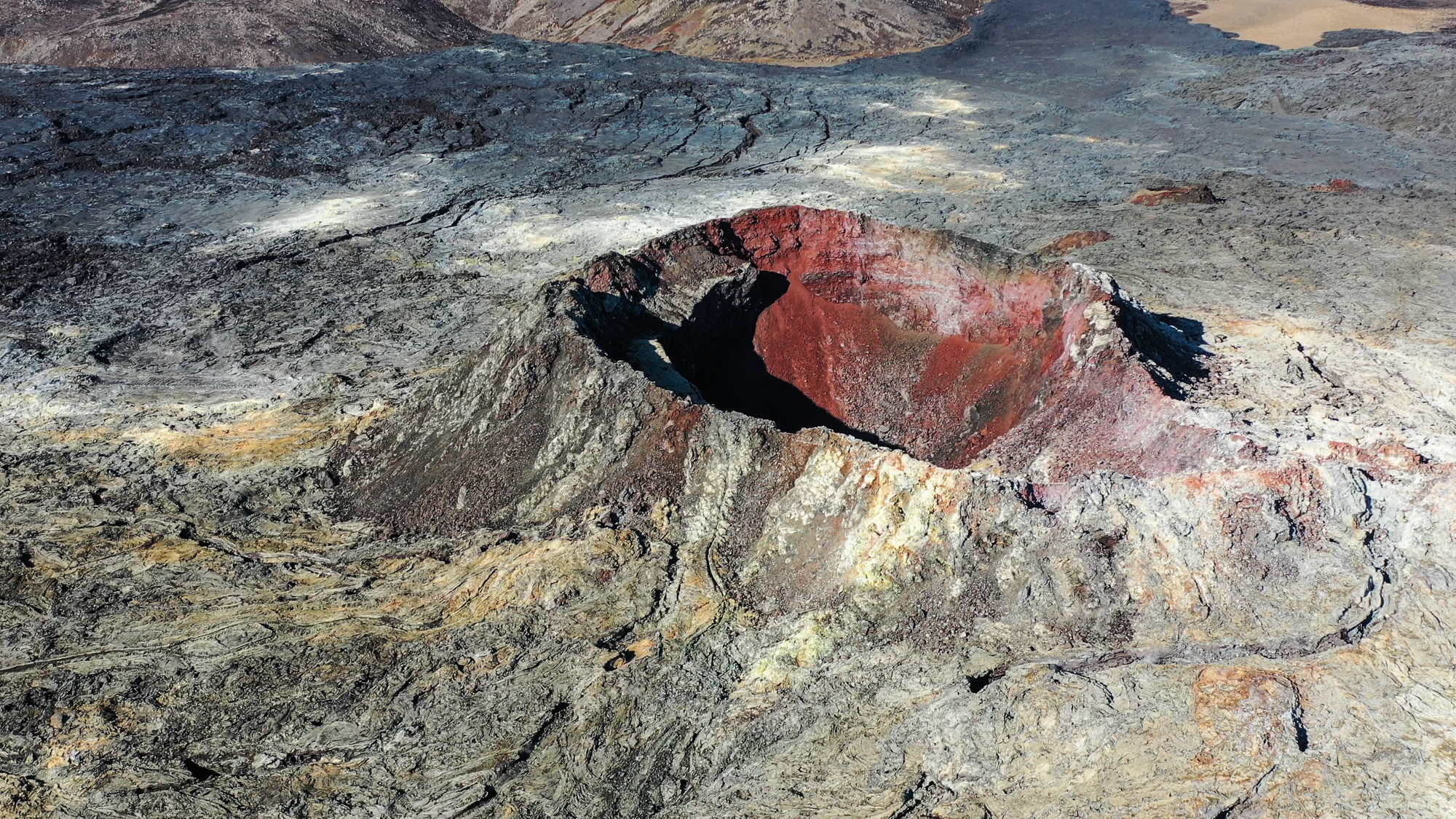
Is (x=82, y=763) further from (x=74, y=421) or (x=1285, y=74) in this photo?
(x=1285, y=74)

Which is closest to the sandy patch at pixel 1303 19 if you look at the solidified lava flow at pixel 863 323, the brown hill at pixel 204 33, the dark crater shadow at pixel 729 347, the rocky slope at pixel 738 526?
the rocky slope at pixel 738 526

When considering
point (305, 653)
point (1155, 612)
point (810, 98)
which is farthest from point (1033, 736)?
point (810, 98)

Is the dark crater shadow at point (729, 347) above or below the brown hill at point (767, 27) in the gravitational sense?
below

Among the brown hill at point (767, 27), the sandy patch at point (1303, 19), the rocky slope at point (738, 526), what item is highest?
the brown hill at point (767, 27)

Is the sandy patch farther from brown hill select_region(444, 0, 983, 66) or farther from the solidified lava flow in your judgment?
the solidified lava flow

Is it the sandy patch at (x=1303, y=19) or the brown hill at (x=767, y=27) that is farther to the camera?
the brown hill at (x=767, y=27)

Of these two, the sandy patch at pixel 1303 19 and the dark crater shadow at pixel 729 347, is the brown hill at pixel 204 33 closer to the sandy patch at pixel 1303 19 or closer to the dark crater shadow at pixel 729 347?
the dark crater shadow at pixel 729 347

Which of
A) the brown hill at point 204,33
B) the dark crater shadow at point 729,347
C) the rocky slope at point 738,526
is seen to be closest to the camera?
the rocky slope at point 738,526
